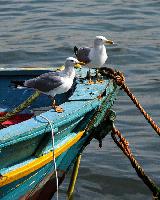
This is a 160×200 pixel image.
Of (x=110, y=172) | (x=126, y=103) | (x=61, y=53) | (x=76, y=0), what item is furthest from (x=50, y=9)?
(x=110, y=172)

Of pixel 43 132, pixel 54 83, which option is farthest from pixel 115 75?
pixel 43 132

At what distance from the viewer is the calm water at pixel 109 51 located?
10.3 m

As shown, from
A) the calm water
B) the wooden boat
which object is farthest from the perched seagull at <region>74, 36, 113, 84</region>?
the calm water

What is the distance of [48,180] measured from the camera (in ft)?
26.2

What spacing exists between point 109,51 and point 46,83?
9.04m

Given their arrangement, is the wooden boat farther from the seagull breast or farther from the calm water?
the calm water

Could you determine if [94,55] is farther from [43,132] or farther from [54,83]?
[43,132]

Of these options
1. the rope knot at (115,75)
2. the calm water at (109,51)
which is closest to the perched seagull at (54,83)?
the rope knot at (115,75)

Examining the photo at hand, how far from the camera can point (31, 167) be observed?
7.20 metres

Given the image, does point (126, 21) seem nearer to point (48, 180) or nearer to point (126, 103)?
point (126, 103)

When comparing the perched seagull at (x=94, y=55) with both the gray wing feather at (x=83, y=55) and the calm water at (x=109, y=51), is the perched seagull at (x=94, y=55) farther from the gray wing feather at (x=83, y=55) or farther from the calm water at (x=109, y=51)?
the calm water at (x=109, y=51)

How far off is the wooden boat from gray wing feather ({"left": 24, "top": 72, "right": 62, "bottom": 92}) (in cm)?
22

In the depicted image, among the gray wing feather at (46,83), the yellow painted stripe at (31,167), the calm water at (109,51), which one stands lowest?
the calm water at (109,51)

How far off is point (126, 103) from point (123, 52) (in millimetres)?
3632
